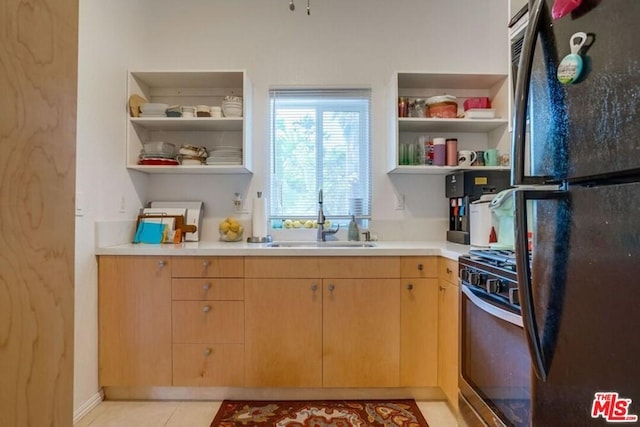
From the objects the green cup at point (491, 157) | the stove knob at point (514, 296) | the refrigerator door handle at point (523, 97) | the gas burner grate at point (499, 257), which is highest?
Result: the green cup at point (491, 157)

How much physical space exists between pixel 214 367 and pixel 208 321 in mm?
263

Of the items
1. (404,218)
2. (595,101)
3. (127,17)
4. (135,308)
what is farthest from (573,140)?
(127,17)

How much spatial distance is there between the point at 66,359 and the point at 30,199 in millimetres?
266

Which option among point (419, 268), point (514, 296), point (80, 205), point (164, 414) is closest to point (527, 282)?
point (514, 296)

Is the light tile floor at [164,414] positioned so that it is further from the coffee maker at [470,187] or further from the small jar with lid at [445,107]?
the small jar with lid at [445,107]

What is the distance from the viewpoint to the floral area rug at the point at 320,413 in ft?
5.91

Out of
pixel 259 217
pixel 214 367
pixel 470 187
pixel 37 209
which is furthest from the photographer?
pixel 259 217

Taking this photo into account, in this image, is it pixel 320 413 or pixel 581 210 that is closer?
pixel 581 210

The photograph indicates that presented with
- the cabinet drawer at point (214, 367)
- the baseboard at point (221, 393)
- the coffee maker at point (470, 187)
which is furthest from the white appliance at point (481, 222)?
the cabinet drawer at point (214, 367)

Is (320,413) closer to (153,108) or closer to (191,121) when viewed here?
(191,121)

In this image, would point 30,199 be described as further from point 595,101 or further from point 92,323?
point 92,323

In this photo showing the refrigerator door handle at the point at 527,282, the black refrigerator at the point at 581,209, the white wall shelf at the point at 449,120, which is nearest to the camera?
the black refrigerator at the point at 581,209

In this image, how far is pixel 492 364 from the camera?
3.94 feet

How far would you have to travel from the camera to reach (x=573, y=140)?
2.23 ft
